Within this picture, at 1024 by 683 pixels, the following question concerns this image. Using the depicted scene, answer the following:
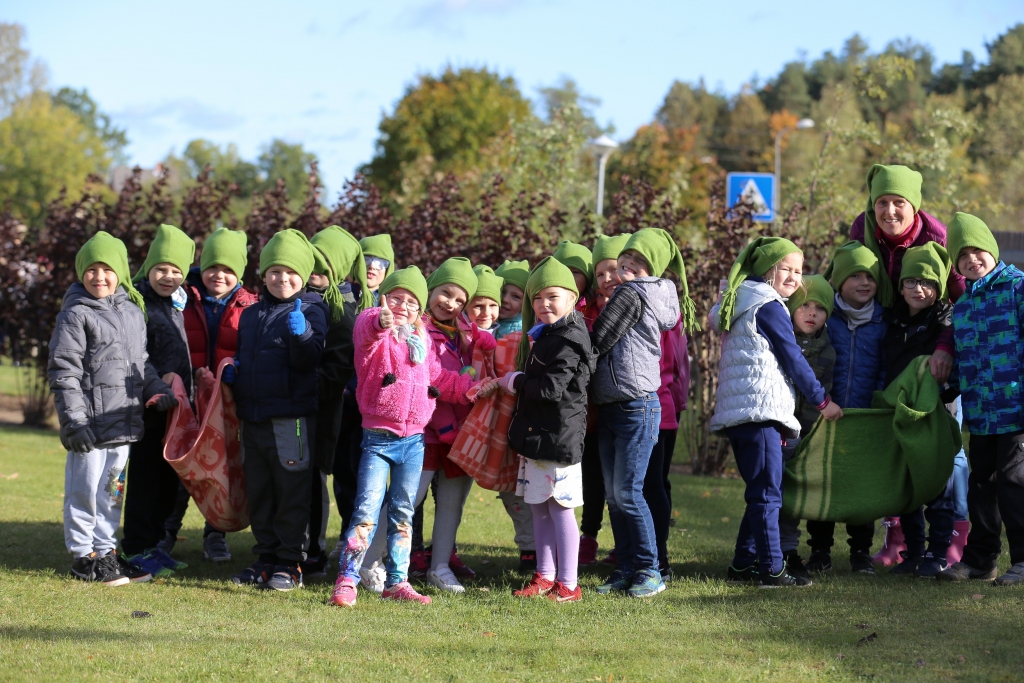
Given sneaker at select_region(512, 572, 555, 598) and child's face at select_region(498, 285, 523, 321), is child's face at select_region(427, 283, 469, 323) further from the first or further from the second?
sneaker at select_region(512, 572, 555, 598)

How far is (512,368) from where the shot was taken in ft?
19.6

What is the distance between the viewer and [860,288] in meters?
6.02

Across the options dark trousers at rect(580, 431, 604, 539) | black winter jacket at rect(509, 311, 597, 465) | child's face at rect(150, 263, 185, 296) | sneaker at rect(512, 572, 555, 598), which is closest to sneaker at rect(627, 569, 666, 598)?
sneaker at rect(512, 572, 555, 598)

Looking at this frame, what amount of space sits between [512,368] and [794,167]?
4115 centimetres

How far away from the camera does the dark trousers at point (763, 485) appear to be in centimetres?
555

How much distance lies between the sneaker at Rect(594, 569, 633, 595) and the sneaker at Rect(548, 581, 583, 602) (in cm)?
18

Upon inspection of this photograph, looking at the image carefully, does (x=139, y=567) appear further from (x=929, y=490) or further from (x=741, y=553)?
(x=929, y=490)

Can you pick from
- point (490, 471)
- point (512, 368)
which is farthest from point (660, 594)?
point (512, 368)

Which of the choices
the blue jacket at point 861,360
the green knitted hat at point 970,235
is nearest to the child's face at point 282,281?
the blue jacket at point 861,360

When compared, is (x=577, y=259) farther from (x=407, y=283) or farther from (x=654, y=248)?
(x=407, y=283)

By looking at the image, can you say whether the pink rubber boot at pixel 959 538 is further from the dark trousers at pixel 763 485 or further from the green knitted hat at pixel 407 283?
the green knitted hat at pixel 407 283

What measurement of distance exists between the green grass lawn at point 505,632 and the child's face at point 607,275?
5.67 feet

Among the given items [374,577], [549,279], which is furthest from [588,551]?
[549,279]

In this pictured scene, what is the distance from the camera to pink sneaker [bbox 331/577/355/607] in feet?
17.1
